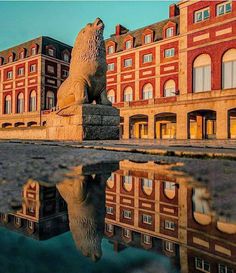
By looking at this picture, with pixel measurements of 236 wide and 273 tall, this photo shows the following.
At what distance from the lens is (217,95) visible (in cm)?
1791

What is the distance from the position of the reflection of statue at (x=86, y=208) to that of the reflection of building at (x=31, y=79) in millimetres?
31232

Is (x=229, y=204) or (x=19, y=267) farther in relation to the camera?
(x=229, y=204)

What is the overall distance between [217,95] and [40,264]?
19.1 metres

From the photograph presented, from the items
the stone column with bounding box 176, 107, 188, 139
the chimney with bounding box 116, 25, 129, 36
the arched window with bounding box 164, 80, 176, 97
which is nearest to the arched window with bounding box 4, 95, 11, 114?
the chimney with bounding box 116, 25, 129, 36

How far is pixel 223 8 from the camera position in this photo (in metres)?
18.5

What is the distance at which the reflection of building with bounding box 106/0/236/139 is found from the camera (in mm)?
18344

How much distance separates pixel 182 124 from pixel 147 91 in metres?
8.90

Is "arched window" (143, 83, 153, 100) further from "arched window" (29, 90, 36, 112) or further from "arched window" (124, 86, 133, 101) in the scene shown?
"arched window" (29, 90, 36, 112)

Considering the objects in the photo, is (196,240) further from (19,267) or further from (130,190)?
(130,190)

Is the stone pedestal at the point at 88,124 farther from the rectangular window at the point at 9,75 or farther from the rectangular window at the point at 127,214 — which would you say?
the rectangular window at the point at 9,75

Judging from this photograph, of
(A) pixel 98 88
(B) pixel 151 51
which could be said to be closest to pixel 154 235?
(A) pixel 98 88

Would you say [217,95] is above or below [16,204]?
above

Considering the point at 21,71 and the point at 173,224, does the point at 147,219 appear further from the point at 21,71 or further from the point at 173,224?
the point at 21,71

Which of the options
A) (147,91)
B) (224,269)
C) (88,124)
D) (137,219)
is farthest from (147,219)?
(147,91)
